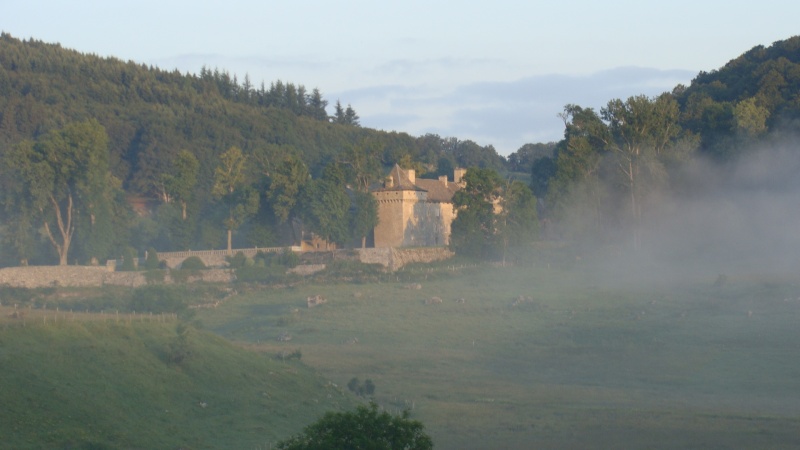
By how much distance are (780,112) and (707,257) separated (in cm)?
1603

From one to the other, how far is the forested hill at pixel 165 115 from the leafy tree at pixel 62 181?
121 ft

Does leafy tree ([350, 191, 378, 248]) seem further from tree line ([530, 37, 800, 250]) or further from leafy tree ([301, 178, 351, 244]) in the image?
tree line ([530, 37, 800, 250])

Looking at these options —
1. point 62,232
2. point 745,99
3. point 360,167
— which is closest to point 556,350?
point 360,167

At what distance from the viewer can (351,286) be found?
220 ft

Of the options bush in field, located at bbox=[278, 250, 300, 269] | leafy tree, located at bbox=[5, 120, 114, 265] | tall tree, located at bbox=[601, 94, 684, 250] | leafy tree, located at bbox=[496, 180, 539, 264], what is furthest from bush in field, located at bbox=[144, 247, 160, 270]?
tall tree, located at bbox=[601, 94, 684, 250]

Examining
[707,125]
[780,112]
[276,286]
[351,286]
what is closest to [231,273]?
[276,286]

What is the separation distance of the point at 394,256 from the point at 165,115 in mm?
69992

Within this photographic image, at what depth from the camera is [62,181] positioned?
2923 inches

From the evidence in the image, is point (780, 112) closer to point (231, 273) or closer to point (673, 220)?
point (673, 220)

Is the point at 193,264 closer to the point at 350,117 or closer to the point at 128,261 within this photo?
the point at 128,261

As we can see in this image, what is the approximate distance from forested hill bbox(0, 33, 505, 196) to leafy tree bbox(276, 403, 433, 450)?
87.8 metres

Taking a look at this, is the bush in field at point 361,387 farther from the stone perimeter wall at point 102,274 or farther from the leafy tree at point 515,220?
the leafy tree at point 515,220

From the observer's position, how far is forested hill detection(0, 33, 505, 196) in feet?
400

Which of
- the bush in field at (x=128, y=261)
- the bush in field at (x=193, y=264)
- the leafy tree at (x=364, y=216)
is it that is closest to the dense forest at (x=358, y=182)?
the leafy tree at (x=364, y=216)
